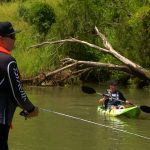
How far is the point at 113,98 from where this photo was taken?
1659 cm

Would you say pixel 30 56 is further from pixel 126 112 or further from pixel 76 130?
pixel 76 130

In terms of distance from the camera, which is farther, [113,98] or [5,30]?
[113,98]

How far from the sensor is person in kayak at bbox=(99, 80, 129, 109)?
54.2ft

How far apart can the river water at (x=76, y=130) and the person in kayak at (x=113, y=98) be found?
1.84 ft

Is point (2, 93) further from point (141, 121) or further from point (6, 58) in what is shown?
point (141, 121)

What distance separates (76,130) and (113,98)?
13.7ft

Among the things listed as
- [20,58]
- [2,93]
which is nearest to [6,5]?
[20,58]

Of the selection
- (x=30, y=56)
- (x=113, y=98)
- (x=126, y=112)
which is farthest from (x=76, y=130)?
(x=30, y=56)

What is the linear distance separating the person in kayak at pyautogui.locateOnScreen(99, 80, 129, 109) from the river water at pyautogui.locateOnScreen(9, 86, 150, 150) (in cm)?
56

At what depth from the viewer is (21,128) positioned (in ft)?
41.6

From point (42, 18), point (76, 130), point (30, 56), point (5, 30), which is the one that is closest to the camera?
point (5, 30)

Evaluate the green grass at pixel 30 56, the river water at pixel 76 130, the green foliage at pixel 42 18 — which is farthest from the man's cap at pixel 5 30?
the green foliage at pixel 42 18

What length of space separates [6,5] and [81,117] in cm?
4005

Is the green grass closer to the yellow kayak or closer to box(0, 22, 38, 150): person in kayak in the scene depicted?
the yellow kayak
